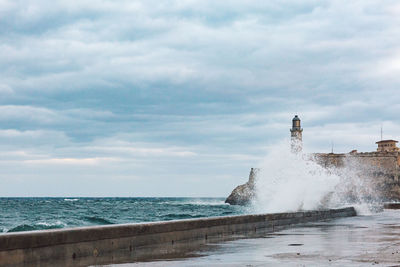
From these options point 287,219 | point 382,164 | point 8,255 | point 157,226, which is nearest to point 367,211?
point 287,219

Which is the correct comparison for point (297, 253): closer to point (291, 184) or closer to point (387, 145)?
point (291, 184)

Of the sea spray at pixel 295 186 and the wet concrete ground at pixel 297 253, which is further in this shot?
the sea spray at pixel 295 186

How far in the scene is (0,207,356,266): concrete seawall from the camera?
7.29 meters

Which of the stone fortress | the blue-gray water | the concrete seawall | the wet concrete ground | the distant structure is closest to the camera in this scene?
the concrete seawall

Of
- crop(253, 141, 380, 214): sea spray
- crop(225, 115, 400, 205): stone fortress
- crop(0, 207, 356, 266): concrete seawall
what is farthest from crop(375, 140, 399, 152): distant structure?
crop(0, 207, 356, 266): concrete seawall

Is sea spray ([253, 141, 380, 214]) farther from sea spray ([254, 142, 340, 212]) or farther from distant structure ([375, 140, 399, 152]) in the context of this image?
distant structure ([375, 140, 399, 152])

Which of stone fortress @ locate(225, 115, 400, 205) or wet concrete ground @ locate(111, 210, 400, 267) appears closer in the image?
wet concrete ground @ locate(111, 210, 400, 267)

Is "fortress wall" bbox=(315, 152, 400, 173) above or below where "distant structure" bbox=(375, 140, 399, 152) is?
below

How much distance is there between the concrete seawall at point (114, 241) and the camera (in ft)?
23.9

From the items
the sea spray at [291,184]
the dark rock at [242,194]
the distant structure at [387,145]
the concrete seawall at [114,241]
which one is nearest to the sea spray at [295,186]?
the sea spray at [291,184]

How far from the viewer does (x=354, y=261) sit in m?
7.67

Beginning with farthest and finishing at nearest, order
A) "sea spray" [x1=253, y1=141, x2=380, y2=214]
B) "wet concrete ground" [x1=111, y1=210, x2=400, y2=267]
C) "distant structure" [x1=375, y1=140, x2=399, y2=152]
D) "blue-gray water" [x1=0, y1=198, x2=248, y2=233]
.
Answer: "distant structure" [x1=375, y1=140, x2=399, y2=152] → "blue-gray water" [x1=0, y1=198, x2=248, y2=233] → "sea spray" [x1=253, y1=141, x2=380, y2=214] → "wet concrete ground" [x1=111, y1=210, x2=400, y2=267]

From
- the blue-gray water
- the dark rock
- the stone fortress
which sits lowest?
the blue-gray water

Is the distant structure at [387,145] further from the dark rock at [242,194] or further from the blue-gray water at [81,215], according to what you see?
the blue-gray water at [81,215]
